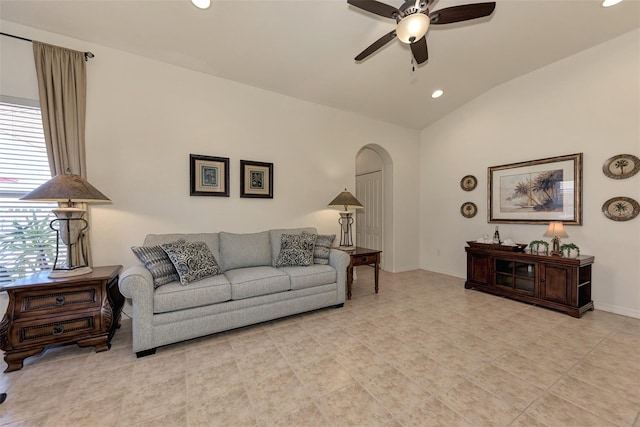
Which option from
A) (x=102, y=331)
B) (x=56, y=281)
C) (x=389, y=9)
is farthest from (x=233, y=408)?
(x=389, y=9)

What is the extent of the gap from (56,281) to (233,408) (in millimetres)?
1807

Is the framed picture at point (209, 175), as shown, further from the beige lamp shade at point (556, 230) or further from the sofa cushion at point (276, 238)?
the beige lamp shade at point (556, 230)

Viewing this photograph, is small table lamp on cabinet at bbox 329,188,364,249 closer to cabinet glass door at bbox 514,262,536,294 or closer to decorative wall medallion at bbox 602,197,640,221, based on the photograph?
cabinet glass door at bbox 514,262,536,294

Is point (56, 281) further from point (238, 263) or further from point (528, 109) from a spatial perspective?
point (528, 109)

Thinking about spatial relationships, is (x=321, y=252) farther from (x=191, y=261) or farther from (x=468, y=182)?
(x=468, y=182)

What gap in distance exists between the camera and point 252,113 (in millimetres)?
3596

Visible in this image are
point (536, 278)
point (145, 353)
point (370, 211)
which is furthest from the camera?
point (370, 211)

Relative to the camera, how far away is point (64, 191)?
2.14m

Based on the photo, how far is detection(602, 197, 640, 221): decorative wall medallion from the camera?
115 inches

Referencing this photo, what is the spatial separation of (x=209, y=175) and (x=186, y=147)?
1.41 feet

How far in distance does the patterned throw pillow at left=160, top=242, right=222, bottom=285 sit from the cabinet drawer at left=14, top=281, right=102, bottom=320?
23.9 inches

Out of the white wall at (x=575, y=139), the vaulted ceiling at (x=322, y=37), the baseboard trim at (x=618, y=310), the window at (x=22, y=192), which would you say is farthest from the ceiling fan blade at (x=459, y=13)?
the window at (x=22, y=192)

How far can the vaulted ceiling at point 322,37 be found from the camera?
242 cm

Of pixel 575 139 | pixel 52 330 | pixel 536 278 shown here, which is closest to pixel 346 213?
pixel 536 278
